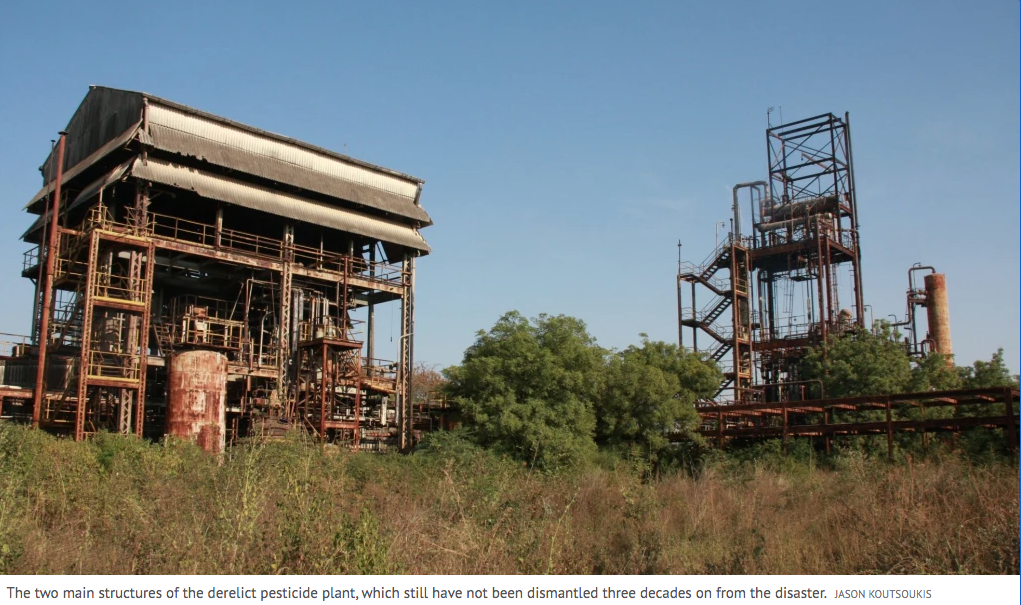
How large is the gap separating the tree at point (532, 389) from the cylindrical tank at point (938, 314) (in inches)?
1055

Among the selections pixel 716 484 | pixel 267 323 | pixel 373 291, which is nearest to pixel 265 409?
pixel 267 323

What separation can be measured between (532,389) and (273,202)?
494 inches

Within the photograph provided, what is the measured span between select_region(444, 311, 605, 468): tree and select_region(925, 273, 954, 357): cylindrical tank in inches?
1055

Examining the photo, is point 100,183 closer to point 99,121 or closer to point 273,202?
point 99,121

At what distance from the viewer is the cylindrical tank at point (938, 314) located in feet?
152

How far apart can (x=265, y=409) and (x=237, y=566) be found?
21.7 m

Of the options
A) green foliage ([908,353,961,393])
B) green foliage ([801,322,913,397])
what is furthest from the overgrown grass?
green foliage ([908,353,961,393])

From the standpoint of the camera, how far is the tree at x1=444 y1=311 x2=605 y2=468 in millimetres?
25719

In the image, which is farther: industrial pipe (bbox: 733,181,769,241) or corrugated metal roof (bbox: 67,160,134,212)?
industrial pipe (bbox: 733,181,769,241)

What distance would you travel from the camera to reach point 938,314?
4653 centimetres

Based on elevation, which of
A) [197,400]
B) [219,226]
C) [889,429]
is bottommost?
[889,429]

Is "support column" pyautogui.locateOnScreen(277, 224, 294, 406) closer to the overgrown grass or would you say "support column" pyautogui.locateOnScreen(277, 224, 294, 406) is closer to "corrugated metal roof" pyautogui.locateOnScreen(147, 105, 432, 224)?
"corrugated metal roof" pyautogui.locateOnScreen(147, 105, 432, 224)

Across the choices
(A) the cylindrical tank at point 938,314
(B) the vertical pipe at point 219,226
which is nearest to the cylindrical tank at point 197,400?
(B) the vertical pipe at point 219,226

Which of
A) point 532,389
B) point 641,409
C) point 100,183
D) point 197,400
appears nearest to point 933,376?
point 641,409
